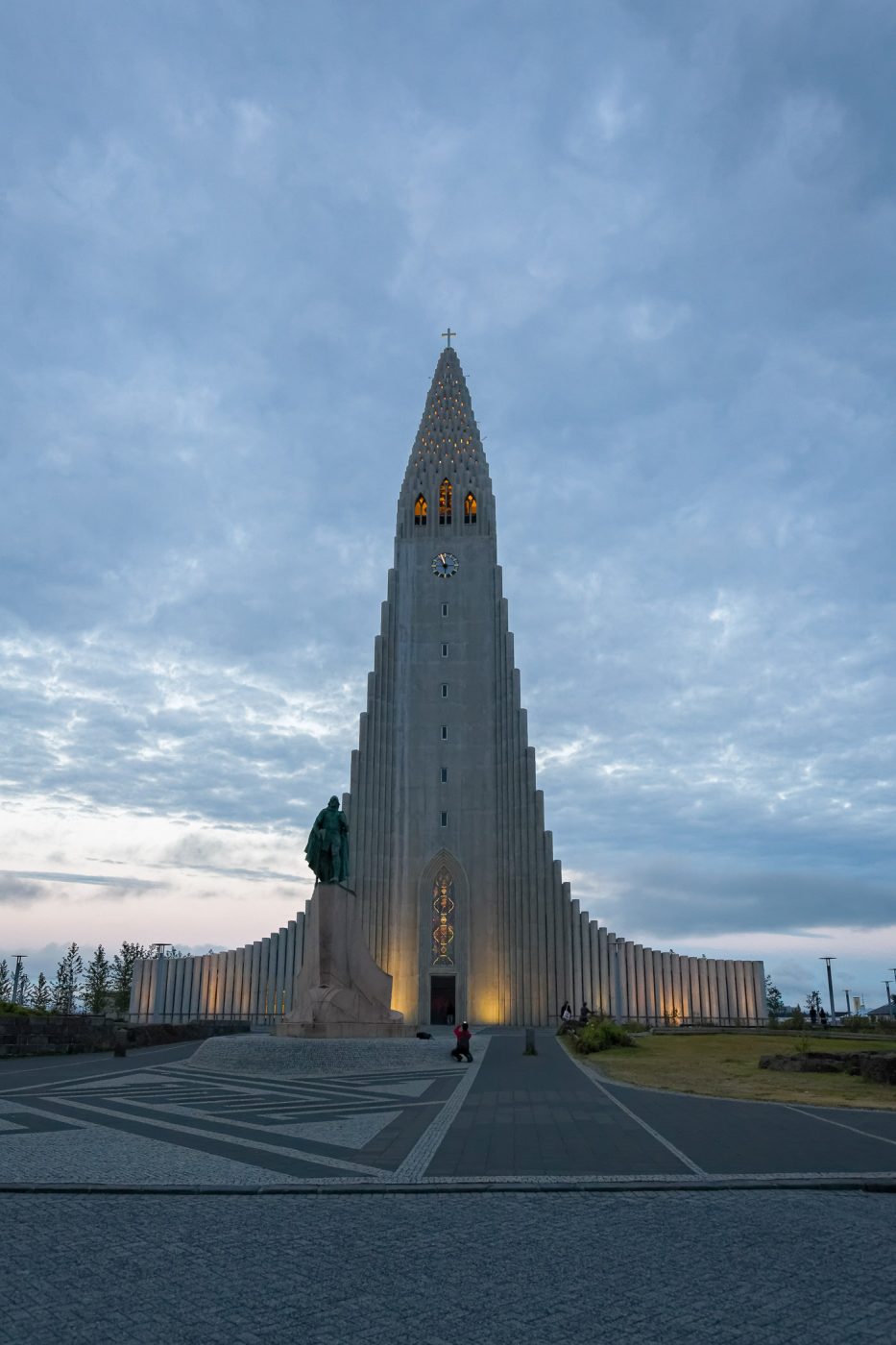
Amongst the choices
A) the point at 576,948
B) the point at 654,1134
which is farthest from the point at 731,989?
the point at 654,1134

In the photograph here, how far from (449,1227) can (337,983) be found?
2043cm

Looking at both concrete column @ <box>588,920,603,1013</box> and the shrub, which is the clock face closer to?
concrete column @ <box>588,920,603,1013</box>

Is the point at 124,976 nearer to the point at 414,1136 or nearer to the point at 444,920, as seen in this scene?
the point at 444,920

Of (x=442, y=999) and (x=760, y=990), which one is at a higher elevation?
(x=760, y=990)

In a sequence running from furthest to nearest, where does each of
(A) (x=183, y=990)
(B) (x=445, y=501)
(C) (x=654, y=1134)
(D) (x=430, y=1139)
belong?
(B) (x=445, y=501) → (A) (x=183, y=990) → (C) (x=654, y=1134) → (D) (x=430, y=1139)

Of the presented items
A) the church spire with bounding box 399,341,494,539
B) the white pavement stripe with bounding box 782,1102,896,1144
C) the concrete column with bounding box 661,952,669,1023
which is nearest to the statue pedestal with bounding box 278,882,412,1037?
the white pavement stripe with bounding box 782,1102,896,1144

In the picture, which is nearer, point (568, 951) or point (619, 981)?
point (619, 981)

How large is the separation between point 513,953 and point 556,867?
542 centimetres

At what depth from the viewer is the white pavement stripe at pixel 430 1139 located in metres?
8.17

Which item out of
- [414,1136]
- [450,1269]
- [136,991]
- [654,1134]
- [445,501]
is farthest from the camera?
[445,501]

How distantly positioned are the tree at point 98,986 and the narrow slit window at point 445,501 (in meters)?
65.9

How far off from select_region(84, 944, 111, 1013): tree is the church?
4529 cm

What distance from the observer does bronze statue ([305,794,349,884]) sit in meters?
26.8

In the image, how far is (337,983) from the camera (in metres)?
25.8
